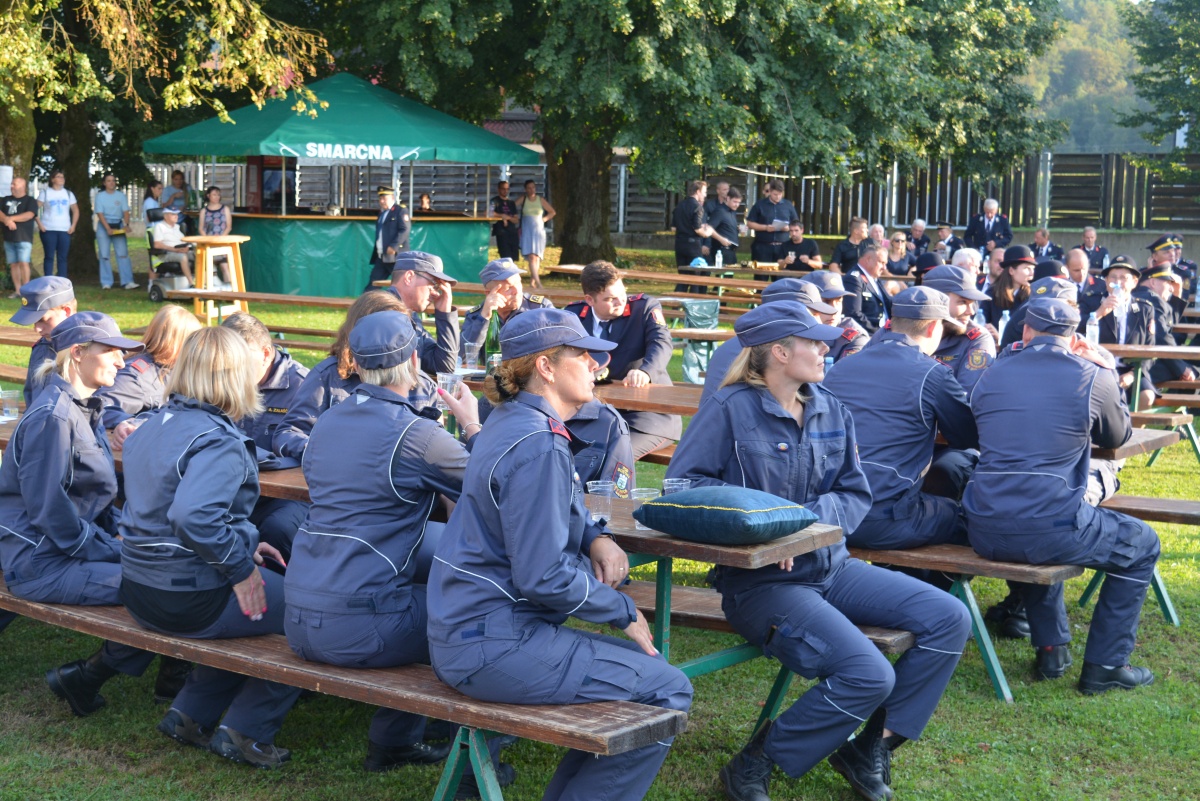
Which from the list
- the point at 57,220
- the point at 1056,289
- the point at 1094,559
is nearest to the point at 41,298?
the point at 1094,559

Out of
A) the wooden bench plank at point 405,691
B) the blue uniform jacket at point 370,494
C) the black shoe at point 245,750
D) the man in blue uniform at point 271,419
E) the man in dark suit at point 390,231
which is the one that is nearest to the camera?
the wooden bench plank at point 405,691

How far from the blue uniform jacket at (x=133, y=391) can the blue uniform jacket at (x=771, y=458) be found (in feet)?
10.2

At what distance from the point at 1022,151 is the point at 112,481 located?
26.9 meters

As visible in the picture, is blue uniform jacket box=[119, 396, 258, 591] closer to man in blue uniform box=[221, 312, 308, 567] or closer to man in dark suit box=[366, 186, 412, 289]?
man in blue uniform box=[221, 312, 308, 567]

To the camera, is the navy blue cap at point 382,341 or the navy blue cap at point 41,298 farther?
the navy blue cap at point 41,298

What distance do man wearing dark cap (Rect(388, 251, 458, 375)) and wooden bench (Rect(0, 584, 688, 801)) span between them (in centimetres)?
292

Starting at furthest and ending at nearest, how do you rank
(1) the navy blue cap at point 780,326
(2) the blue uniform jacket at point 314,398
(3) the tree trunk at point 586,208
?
(3) the tree trunk at point 586,208 < (2) the blue uniform jacket at point 314,398 < (1) the navy blue cap at point 780,326

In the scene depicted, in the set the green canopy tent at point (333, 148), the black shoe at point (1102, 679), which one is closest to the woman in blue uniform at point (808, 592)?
the black shoe at point (1102, 679)

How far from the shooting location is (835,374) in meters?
5.48

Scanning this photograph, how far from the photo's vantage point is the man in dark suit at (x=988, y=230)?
22481 millimetres

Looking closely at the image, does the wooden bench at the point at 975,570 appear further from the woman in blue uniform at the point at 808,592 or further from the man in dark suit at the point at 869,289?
the man in dark suit at the point at 869,289

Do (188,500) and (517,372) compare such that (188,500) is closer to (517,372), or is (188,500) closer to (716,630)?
(517,372)

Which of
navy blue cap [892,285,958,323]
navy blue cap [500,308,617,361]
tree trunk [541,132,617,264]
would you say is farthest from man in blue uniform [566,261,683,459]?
tree trunk [541,132,617,264]

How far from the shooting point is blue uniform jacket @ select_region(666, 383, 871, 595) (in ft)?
14.2
